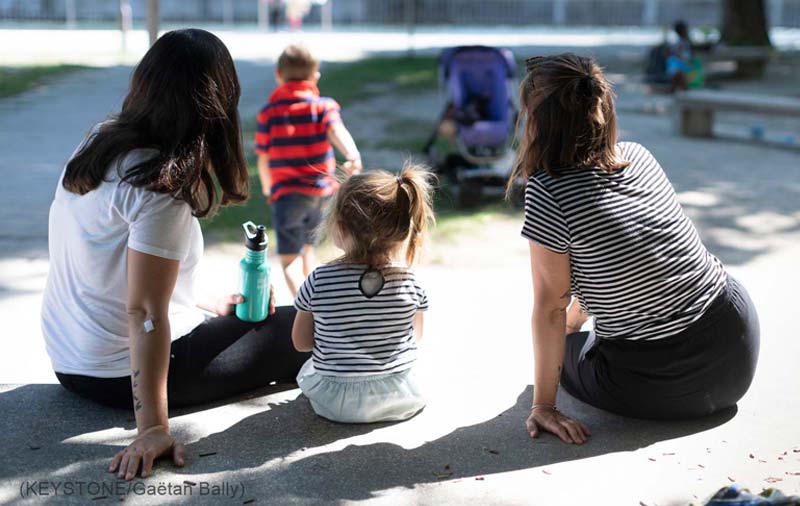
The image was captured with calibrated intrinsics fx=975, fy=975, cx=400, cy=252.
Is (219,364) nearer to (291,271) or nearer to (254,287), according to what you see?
(254,287)

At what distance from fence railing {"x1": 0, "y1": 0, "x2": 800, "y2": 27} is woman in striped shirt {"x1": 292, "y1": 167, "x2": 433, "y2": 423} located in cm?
3231

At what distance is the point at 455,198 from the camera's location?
750 cm

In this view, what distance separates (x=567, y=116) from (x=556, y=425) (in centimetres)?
106

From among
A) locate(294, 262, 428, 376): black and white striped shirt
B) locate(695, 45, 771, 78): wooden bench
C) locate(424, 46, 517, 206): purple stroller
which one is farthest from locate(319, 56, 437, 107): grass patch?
locate(294, 262, 428, 376): black and white striped shirt

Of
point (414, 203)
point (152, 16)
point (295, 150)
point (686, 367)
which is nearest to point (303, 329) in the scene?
point (414, 203)

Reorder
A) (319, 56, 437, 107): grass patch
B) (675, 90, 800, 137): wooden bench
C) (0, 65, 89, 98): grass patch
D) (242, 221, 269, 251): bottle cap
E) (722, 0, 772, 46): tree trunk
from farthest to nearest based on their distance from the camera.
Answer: (722, 0, 772, 46): tree trunk < (319, 56, 437, 107): grass patch < (0, 65, 89, 98): grass patch < (675, 90, 800, 137): wooden bench < (242, 221, 269, 251): bottle cap

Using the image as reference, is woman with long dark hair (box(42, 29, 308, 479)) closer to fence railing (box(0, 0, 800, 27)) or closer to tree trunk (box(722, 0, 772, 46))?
tree trunk (box(722, 0, 772, 46))

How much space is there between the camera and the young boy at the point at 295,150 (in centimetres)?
505

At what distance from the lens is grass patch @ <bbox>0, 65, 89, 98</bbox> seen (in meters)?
12.9

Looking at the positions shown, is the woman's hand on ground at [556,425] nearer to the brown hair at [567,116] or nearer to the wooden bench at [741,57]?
the brown hair at [567,116]

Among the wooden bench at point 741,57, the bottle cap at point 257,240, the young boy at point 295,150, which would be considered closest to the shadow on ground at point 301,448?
the bottle cap at point 257,240

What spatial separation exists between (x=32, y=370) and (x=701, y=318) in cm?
260

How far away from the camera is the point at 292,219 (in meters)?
5.07

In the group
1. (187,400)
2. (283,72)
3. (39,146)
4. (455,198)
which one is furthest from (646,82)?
(187,400)
